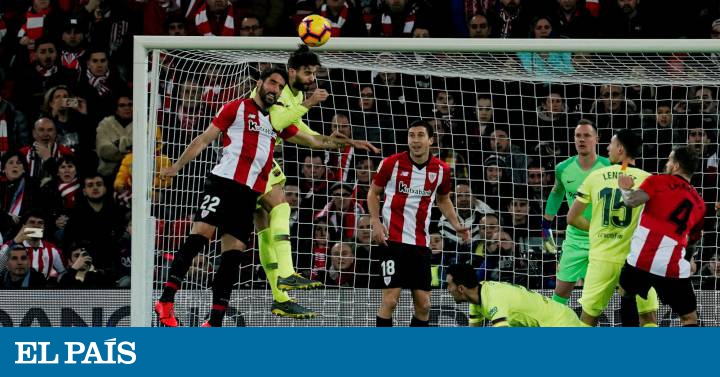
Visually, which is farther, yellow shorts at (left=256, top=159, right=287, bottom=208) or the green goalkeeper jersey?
the green goalkeeper jersey

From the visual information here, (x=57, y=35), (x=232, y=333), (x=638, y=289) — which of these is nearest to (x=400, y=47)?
(x=638, y=289)

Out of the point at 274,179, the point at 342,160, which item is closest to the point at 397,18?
the point at 342,160

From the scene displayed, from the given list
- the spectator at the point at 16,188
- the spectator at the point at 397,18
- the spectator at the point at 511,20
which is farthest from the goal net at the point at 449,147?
the spectator at the point at 16,188

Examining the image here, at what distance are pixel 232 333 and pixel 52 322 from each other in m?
5.14

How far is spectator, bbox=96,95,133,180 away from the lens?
12336 millimetres

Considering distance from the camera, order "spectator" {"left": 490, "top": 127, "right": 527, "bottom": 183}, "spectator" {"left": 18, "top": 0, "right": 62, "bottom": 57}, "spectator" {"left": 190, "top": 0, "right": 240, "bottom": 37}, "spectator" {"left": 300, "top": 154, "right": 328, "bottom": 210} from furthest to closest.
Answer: "spectator" {"left": 18, "top": 0, "right": 62, "bottom": 57} < "spectator" {"left": 190, "top": 0, "right": 240, "bottom": 37} < "spectator" {"left": 300, "top": 154, "right": 328, "bottom": 210} < "spectator" {"left": 490, "top": 127, "right": 527, "bottom": 183}

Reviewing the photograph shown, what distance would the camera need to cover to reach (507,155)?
11.2 m

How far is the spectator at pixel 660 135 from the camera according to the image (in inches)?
449

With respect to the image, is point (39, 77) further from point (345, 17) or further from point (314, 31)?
point (314, 31)

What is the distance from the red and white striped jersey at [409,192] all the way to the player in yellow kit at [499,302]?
0.41 m

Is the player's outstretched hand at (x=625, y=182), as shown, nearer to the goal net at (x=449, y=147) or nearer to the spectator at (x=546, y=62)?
the goal net at (x=449, y=147)

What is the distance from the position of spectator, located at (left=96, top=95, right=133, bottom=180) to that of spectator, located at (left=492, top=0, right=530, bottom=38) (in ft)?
10.9

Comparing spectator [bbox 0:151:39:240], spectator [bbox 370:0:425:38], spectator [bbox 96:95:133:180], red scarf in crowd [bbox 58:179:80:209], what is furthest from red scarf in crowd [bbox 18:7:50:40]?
spectator [bbox 370:0:425:38]

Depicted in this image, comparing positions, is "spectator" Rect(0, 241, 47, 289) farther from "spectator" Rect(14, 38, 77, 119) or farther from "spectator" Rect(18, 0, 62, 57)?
"spectator" Rect(18, 0, 62, 57)
